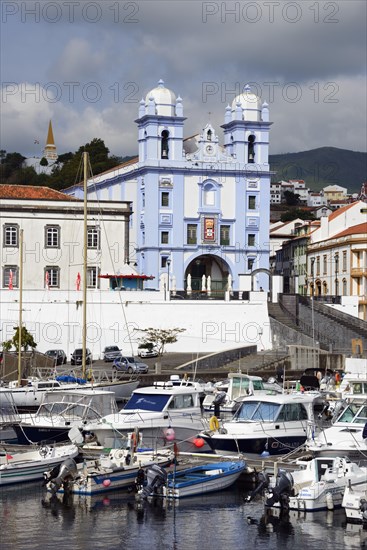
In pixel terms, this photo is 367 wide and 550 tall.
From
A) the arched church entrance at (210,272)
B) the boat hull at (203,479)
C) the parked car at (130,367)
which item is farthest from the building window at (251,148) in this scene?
the boat hull at (203,479)

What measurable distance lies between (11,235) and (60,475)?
48016 mm

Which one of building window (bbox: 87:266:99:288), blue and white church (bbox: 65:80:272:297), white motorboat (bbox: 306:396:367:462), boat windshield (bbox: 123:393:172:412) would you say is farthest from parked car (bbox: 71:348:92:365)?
white motorboat (bbox: 306:396:367:462)

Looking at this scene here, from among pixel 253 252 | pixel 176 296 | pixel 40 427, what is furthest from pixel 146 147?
pixel 40 427

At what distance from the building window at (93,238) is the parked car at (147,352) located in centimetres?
1290

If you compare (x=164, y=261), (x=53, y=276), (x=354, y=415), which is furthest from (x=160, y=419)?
(x=164, y=261)

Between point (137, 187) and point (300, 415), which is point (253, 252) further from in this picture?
point (300, 415)

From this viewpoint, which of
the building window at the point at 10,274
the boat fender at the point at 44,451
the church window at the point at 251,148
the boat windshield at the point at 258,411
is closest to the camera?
the boat fender at the point at 44,451

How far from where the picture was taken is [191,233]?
281 ft

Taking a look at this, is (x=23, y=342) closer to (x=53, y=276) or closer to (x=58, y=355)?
(x=58, y=355)

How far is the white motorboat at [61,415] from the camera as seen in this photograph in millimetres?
33844

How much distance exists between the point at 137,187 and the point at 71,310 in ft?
75.0

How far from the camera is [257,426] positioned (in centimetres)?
3167

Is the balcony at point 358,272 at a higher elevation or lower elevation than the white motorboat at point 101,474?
higher

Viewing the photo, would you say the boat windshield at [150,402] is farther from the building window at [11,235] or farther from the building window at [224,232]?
the building window at [224,232]
